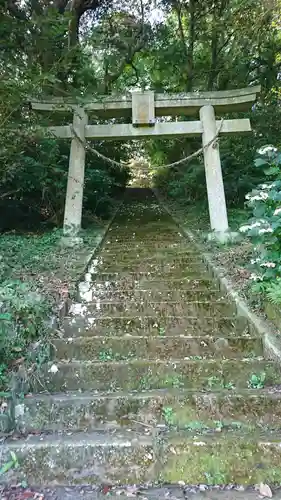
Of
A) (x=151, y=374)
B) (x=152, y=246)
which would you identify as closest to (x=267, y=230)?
(x=151, y=374)

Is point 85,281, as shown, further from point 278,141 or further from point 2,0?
point 278,141

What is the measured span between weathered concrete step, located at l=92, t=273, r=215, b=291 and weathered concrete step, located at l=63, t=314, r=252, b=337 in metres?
0.88

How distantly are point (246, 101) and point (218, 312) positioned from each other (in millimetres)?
5115

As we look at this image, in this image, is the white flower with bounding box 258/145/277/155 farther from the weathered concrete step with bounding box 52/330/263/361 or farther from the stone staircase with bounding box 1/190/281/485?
the weathered concrete step with bounding box 52/330/263/361

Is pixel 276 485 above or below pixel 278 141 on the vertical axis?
below

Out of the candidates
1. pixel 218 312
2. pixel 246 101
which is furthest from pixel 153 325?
pixel 246 101

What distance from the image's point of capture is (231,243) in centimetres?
708

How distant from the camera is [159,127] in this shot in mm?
7863

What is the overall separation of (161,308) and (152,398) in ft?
5.16

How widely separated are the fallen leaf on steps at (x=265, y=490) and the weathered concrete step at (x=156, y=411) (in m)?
0.43

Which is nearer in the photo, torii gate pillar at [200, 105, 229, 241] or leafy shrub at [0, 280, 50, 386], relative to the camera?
leafy shrub at [0, 280, 50, 386]

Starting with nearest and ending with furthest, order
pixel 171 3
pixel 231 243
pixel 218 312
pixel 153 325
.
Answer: pixel 153 325 → pixel 218 312 → pixel 231 243 → pixel 171 3

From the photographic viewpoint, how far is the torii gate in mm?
7680

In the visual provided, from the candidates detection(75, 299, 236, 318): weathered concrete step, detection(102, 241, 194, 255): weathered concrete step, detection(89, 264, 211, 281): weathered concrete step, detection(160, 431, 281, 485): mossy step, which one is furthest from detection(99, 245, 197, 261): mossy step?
detection(160, 431, 281, 485): mossy step
